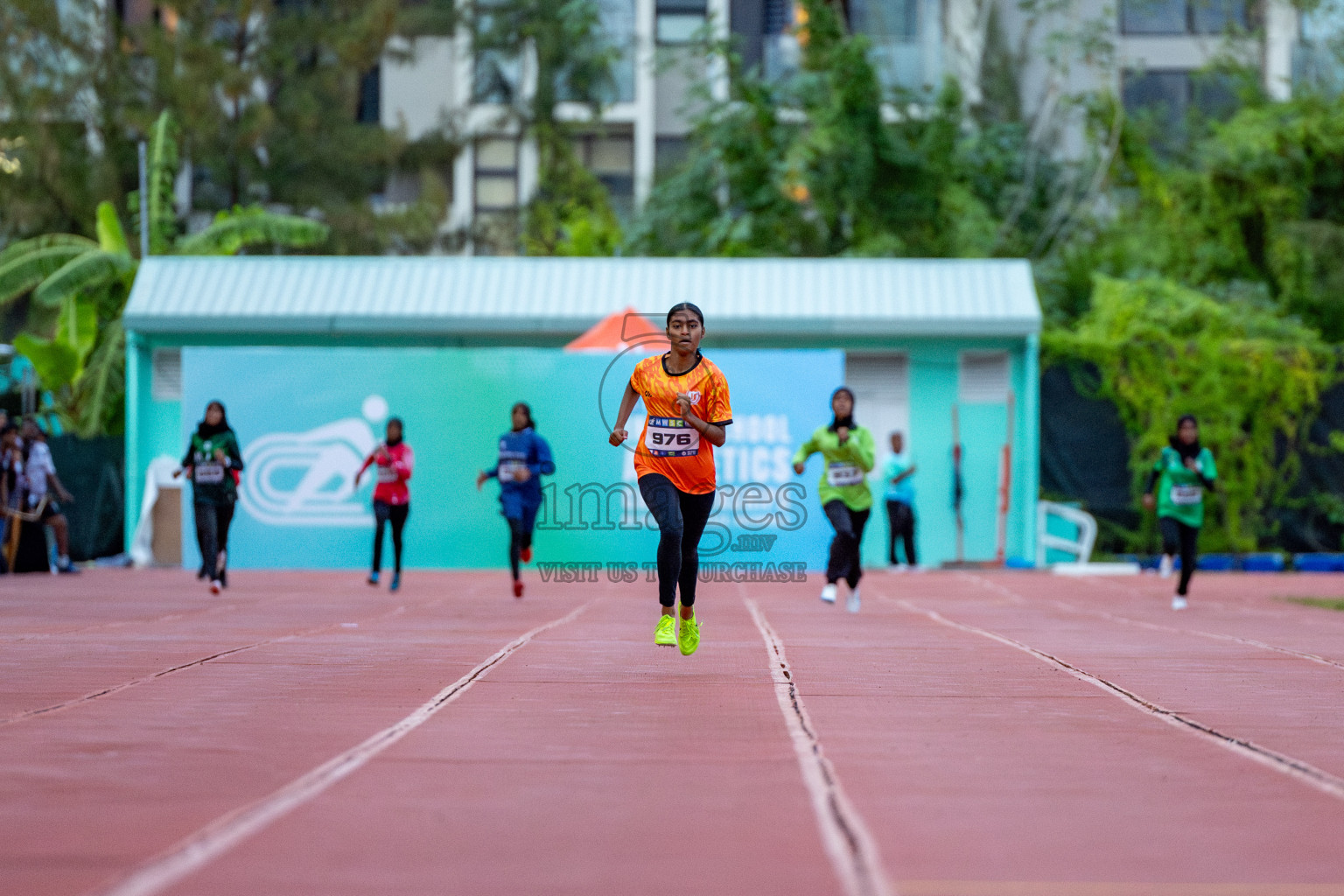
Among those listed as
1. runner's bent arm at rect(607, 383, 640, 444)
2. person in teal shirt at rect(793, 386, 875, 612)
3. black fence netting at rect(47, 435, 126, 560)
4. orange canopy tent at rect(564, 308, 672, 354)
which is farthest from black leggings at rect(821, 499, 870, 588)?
black fence netting at rect(47, 435, 126, 560)

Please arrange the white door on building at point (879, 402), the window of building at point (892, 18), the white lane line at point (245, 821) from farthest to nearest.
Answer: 1. the window of building at point (892, 18)
2. the white door on building at point (879, 402)
3. the white lane line at point (245, 821)

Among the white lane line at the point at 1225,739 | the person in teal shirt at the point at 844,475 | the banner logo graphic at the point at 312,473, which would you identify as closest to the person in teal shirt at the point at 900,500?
the banner logo graphic at the point at 312,473

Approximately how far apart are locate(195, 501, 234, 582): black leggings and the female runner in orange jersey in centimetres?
797

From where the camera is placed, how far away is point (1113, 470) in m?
24.2

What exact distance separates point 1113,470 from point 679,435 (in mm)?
16077

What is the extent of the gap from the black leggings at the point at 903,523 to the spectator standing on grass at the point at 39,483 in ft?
34.6

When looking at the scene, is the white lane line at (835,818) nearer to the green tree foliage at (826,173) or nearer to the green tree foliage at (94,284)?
the green tree foliage at (94,284)

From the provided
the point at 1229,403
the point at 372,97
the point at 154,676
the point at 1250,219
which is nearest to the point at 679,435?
the point at 154,676

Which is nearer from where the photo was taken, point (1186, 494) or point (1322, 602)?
Result: point (1186, 494)

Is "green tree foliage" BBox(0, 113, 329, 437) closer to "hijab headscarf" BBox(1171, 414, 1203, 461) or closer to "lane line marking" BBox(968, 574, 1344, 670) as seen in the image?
"lane line marking" BBox(968, 574, 1344, 670)

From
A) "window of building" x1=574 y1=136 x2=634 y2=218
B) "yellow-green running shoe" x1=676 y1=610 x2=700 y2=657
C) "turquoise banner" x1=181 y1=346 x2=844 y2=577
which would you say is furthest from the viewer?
"window of building" x1=574 y1=136 x2=634 y2=218

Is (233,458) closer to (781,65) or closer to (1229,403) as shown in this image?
(1229,403)

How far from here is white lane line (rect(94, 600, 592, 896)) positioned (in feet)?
14.4

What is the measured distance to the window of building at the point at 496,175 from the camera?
142 ft
